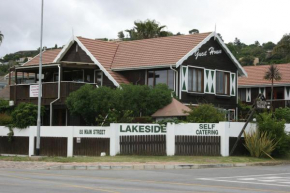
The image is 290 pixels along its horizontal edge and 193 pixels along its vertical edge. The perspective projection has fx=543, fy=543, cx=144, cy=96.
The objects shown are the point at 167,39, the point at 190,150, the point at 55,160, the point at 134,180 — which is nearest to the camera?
the point at 134,180

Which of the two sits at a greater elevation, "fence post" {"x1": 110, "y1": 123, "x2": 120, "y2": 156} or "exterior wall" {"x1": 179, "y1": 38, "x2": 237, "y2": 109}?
"exterior wall" {"x1": 179, "y1": 38, "x2": 237, "y2": 109}

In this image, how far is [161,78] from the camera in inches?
1457

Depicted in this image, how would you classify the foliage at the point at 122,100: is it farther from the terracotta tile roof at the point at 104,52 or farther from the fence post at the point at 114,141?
the terracotta tile roof at the point at 104,52

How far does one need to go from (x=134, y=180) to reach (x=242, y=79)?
3658 cm

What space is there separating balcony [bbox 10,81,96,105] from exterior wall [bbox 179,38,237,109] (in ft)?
24.2

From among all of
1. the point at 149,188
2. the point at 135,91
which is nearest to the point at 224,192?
the point at 149,188

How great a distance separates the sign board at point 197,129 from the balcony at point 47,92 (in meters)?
10.2

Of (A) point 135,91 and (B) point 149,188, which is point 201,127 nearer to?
(A) point 135,91

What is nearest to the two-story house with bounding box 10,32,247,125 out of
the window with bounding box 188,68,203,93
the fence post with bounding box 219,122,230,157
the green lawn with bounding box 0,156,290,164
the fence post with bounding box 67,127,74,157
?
the window with bounding box 188,68,203,93

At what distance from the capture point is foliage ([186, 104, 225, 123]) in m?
30.3

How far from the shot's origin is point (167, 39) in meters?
39.3

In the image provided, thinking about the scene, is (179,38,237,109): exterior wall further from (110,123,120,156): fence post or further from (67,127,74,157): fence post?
(67,127,74,157): fence post

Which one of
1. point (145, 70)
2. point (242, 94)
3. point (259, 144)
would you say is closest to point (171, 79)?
point (145, 70)

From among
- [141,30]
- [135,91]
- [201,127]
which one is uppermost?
[141,30]
